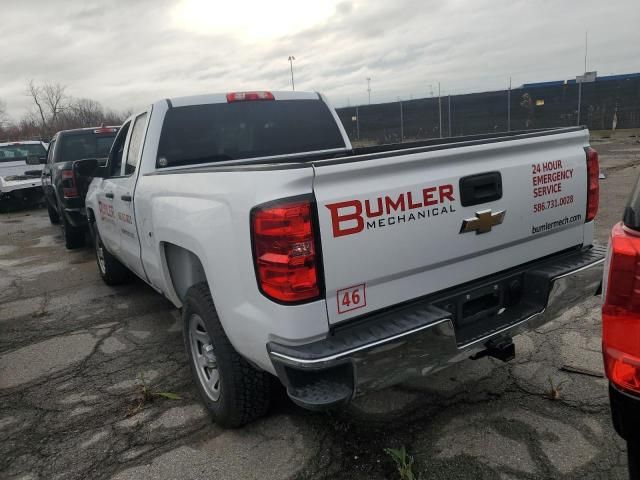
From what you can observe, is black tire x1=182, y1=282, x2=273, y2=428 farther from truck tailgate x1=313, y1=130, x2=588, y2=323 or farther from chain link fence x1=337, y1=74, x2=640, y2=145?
chain link fence x1=337, y1=74, x2=640, y2=145

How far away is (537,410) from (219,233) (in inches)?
81.6

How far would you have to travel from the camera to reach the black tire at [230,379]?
271 cm

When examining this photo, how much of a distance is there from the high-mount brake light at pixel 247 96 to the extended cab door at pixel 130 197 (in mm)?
708

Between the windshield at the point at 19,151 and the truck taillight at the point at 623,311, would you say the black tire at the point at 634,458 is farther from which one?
Answer: the windshield at the point at 19,151

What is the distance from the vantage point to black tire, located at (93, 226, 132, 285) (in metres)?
5.84

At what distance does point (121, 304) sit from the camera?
17.9 ft

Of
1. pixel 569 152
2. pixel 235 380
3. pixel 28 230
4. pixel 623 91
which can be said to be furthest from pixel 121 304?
pixel 623 91

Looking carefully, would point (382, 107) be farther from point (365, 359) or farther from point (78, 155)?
point (365, 359)

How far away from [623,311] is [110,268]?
17.8 feet

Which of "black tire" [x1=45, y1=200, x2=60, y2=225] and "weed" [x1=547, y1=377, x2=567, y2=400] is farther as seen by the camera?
"black tire" [x1=45, y1=200, x2=60, y2=225]

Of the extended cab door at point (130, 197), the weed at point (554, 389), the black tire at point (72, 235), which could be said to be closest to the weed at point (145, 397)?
the extended cab door at point (130, 197)

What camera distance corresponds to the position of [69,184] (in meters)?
7.71

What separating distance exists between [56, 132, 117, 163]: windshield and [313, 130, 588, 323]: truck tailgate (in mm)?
7930

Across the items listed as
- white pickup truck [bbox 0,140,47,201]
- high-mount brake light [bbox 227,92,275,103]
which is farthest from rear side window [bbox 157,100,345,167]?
white pickup truck [bbox 0,140,47,201]
